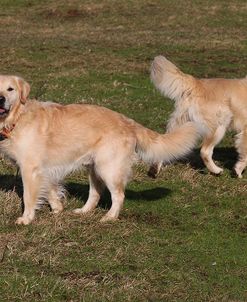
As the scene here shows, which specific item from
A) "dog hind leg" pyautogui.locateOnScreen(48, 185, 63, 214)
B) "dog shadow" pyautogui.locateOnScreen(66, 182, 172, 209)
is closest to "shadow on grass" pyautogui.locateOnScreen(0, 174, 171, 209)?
"dog shadow" pyautogui.locateOnScreen(66, 182, 172, 209)

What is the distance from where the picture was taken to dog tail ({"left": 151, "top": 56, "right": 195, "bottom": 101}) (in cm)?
845

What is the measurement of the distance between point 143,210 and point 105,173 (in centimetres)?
87

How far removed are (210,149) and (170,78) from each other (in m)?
1.17

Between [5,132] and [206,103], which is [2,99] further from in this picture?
[206,103]

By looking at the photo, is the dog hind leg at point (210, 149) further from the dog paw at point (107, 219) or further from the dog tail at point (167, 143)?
the dog paw at point (107, 219)

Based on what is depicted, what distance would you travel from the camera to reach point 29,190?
6430mm

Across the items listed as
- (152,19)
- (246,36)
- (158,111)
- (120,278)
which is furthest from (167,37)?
(120,278)

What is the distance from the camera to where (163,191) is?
7.79m

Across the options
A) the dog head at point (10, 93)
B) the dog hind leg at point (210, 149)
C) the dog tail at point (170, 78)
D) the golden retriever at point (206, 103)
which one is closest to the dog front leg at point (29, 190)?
the dog head at point (10, 93)

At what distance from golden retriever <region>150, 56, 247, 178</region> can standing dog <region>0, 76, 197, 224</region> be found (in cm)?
187

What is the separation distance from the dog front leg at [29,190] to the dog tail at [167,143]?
1161 mm

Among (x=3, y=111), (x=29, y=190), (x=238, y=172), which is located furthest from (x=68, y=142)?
(x=238, y=172)

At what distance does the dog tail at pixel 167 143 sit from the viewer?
6.54 meters

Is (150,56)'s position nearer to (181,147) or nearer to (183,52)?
(183,52)
